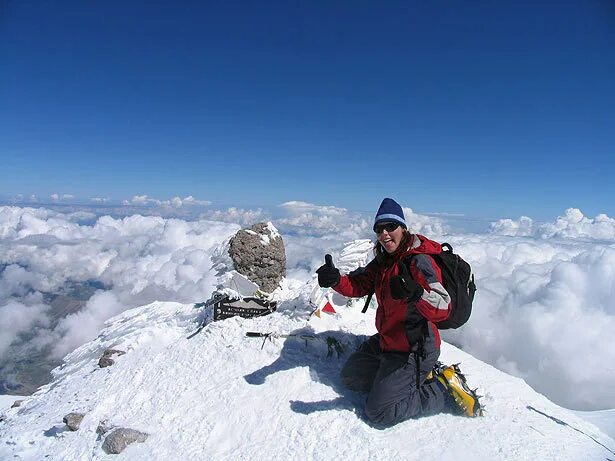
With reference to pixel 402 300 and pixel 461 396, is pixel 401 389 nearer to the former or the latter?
pixel 461 396

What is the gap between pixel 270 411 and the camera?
19.0 ft

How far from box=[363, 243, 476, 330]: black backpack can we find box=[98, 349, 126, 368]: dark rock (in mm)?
9824

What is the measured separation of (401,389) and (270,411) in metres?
2.32

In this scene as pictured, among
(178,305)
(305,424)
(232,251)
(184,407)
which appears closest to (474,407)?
(305,424)

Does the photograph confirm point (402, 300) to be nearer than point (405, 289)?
No

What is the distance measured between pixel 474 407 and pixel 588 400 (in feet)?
866

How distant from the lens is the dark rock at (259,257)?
36.9 ft

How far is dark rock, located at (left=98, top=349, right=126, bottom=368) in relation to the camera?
989 centimetres

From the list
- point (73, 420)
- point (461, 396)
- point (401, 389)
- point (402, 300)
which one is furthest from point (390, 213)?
point (73, 420)

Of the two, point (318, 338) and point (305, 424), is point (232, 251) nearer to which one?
point (318, 338)

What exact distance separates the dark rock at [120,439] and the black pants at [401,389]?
13.6 feet

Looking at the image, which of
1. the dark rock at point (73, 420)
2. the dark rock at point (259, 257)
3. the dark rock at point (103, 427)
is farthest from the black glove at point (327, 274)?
the dark rock at point (73, 420)

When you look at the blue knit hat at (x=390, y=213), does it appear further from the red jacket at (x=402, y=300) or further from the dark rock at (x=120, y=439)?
the dark rock at (x=120, y=439)

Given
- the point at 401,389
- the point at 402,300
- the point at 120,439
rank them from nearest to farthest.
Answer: the point at 402,300 < the point at 401,389 < the point at 120,439
